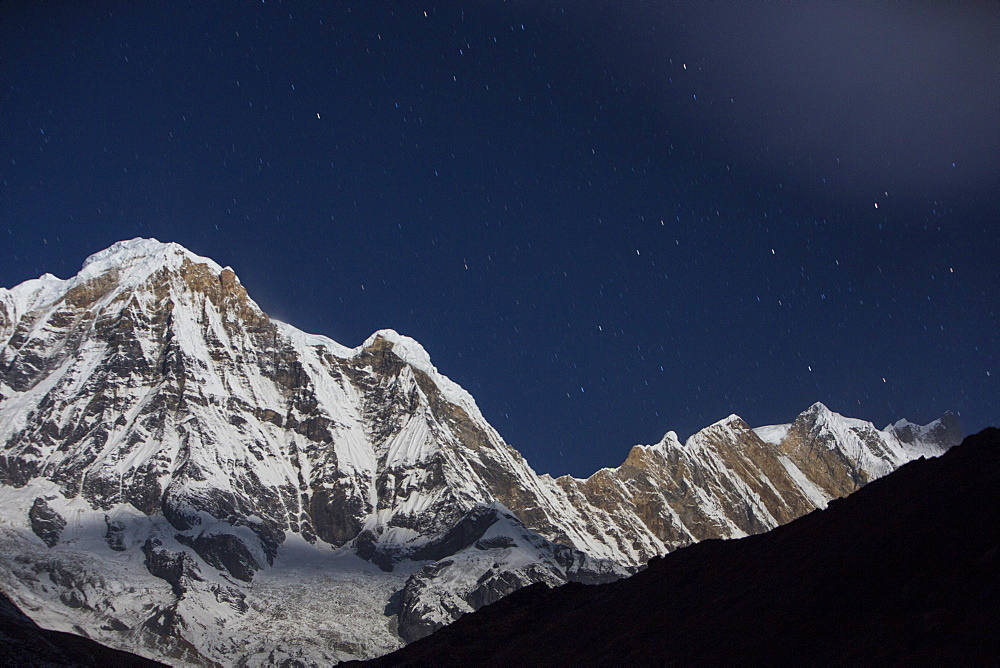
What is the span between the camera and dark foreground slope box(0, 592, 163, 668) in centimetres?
6003

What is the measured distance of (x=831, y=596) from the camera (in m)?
35.8

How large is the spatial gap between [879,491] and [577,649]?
17.1m

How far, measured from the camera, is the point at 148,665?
260ft

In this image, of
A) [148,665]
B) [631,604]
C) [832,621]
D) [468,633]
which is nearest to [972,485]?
[832,621]

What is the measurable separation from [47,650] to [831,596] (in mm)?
56785

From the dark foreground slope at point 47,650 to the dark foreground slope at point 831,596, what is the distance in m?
23.3

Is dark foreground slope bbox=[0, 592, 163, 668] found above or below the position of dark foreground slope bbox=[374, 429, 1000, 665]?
above

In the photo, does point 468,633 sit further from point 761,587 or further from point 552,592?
point 761,587

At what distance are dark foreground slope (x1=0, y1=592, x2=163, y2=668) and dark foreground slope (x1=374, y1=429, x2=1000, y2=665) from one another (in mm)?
23283

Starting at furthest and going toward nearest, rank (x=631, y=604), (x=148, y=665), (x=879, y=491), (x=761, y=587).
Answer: (x=148, y=665), (x=631, y=604), (x=879, y=491), (x=761, y=587)

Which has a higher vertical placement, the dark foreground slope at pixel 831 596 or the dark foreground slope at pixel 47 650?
the dark foreground slope at pixel 47 650

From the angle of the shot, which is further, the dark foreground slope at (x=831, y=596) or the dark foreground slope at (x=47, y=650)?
the dark foreground slope at (x=47, y=650)

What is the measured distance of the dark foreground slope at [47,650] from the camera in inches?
2363

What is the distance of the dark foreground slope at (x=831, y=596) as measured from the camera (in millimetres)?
30422
